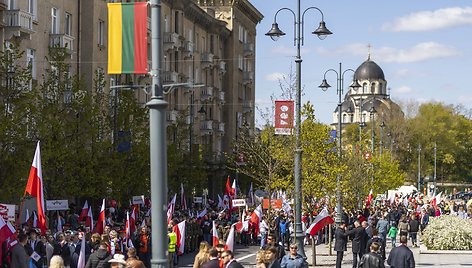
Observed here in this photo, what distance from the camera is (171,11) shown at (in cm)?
6969

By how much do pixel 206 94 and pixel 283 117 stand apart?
50.1 meters

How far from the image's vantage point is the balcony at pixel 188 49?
72000 mm

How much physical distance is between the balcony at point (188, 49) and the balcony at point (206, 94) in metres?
5.63

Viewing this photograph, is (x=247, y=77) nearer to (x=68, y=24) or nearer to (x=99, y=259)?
(x=68, y=24)

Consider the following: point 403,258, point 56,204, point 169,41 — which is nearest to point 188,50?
point 169,41

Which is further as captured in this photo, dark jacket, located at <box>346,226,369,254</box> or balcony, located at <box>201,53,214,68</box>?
balcony, located at <box>201,53,214,68</box>

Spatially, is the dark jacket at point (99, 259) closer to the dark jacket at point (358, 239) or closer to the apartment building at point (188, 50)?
the dark jacket at point (358, 239)

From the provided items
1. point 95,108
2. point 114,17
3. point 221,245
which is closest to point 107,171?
point 95,108

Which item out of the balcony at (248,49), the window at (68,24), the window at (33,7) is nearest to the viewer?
the window at (33,7)

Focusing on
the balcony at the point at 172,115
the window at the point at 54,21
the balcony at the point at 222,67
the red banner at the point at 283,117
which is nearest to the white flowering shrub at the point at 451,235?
the red banner at the point at 283,117

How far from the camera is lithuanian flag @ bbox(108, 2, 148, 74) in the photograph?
1438cm

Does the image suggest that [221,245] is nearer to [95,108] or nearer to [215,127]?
[95,108]

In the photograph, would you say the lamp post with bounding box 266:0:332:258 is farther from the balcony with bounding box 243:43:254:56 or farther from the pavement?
the balcony with bounding box 243:43:254:56

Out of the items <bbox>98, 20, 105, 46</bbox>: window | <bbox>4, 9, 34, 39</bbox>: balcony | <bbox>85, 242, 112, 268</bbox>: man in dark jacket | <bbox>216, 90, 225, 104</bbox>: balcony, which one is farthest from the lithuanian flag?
<bbox>216, 90, 225, 104</bbox>: balcony
